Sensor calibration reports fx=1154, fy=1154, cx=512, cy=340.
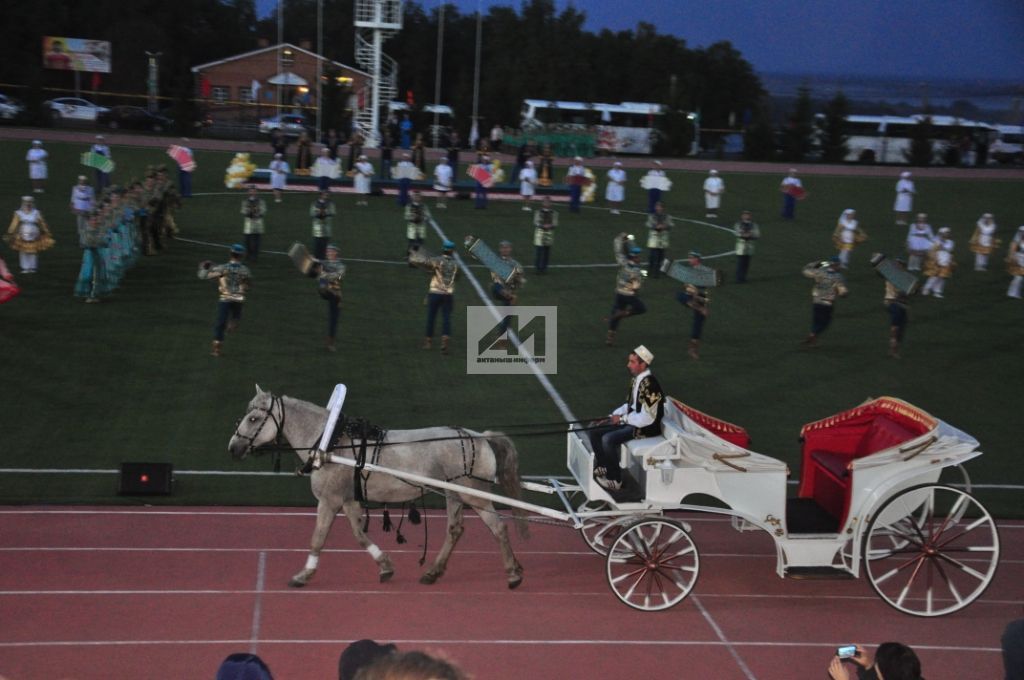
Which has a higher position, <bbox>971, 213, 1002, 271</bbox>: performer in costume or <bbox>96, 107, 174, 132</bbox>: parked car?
<bbox>96, 107, 174, 132</bbox>: parked car

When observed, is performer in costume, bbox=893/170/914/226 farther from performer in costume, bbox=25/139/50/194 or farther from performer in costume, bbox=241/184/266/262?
performer in costume, bbox=25/139/50/194

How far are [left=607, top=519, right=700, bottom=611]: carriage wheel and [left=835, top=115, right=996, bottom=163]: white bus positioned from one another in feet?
170

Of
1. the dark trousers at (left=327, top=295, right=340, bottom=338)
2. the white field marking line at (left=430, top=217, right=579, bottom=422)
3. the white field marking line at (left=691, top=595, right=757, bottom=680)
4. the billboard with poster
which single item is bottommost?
the white field marking line at (left=691, top=595, right=757, bottom=680)

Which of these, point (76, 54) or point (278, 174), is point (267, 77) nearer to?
point (76, 54)

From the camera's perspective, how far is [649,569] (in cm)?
1052

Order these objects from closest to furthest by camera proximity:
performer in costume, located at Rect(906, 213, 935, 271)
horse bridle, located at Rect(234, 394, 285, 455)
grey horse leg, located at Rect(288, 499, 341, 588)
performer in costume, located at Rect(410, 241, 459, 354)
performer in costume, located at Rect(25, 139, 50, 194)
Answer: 1. horse bridle, located at Rect(234, 394, 285, 455)
2. grey horse leg, located at Rect(288, 499, 341, 588)
3. performer in costume, located at Rect(410, 241, 459, 354)
4. performer in costume, located at Rect(906, 213, 935, 271)
5. performer in costume, located at Rect(25, 139, 50, 194)

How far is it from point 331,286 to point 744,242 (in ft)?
38.4

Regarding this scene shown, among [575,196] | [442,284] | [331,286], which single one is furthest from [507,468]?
[575,196]

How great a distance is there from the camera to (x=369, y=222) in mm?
34062

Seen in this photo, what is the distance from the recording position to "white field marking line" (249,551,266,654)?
31.9 ft

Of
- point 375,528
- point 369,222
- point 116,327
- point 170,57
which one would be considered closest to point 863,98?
point 170,57

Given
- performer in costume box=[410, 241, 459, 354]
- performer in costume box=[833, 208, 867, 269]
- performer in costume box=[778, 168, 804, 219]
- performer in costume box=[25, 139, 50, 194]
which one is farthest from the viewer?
performer in costume box=[778, 168, 804, 219]

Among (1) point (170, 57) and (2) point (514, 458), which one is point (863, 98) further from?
(2) point (514, 458)

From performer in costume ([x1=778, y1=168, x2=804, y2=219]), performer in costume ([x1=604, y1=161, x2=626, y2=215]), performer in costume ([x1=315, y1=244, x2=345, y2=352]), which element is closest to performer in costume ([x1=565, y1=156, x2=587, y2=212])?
performer in costume ([x1=604, y1=161, x2=626, y2=215])
